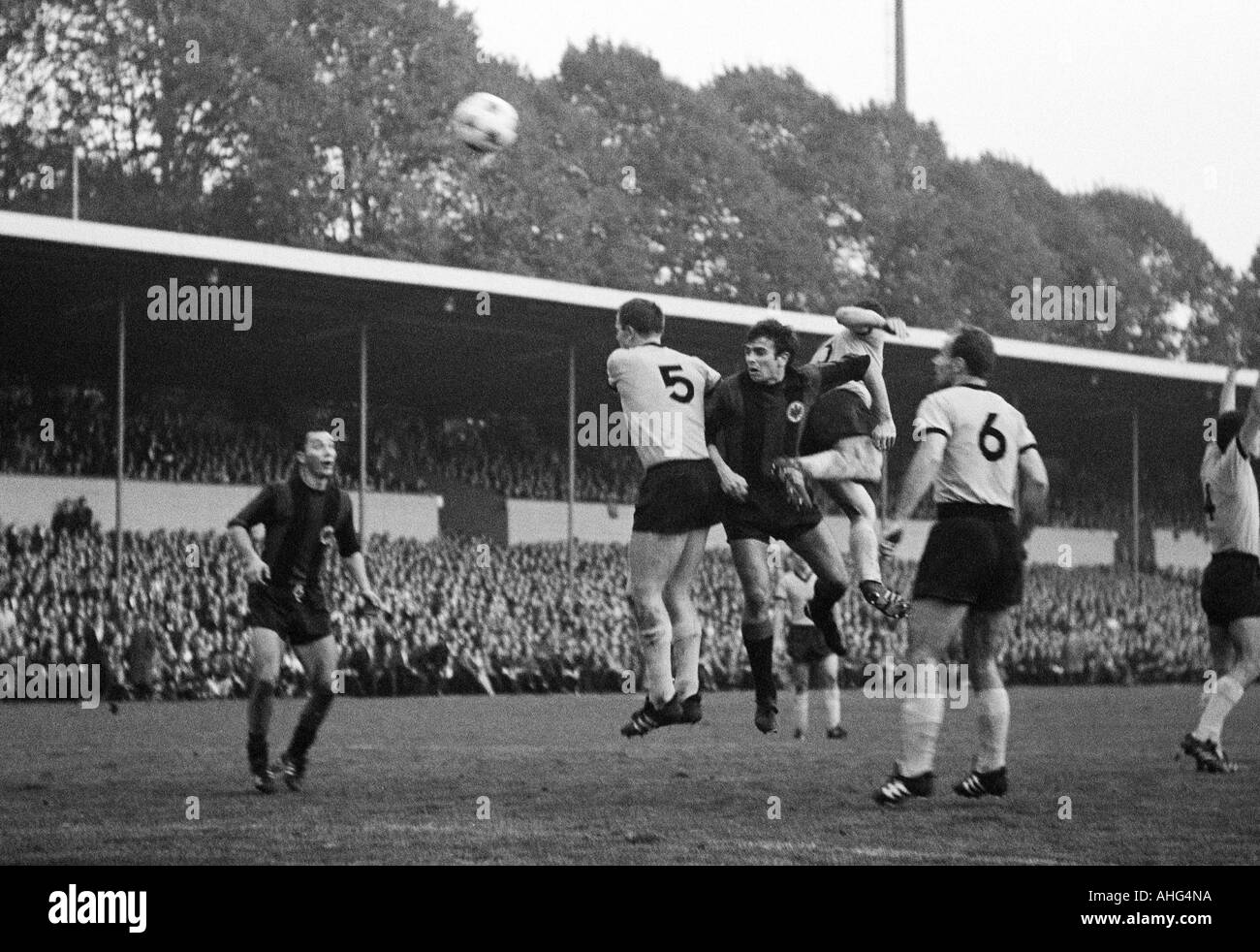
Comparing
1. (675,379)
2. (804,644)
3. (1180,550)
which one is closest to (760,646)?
(675,379)

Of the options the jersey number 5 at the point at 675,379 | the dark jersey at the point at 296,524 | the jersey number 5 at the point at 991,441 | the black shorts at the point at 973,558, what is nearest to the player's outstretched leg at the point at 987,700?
the black shorts at the point at 973,558

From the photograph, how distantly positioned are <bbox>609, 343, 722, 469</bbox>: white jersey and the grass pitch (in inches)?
82.3

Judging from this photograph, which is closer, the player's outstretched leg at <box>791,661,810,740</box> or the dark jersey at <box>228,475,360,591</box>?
the dark jersey at <box>228,475,360,591</box>

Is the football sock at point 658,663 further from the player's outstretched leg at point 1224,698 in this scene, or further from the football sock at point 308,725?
the player's outstretched leg at point 1224,698

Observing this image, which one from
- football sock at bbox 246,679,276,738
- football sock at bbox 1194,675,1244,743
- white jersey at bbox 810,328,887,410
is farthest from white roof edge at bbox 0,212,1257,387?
football sock at bbox 246,679,276,738

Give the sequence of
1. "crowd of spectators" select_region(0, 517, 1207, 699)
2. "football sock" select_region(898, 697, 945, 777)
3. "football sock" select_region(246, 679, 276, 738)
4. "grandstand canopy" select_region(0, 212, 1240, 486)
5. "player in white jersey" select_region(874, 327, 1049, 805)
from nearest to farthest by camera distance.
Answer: "football sock" select_region(898, 697, 945, 777), "player in white jersey" select_region(874, 327, 1049, 805), "football sock" select_region(246, 679, 276, 738), "crowd of spectators" select_region(0, 517, 1207, 699), "grandstand canopy" select_region(0, 212, 1240, 486)

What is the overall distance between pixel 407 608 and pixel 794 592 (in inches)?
373

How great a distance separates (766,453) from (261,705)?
367 centimetres

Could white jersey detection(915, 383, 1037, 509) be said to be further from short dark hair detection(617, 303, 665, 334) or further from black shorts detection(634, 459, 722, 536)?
short dark hair detection(617, 303, 665, 334)

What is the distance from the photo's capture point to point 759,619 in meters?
11.5

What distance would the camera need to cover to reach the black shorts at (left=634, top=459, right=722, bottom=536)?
11133 millimetres

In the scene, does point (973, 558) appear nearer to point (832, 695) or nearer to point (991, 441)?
point (991, 441)
